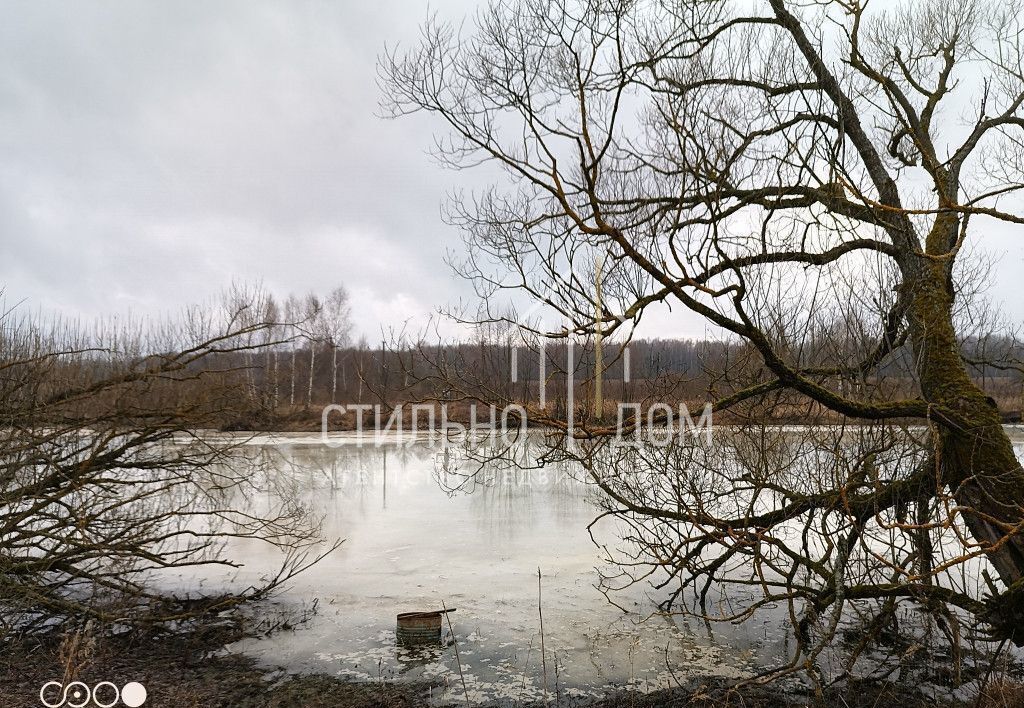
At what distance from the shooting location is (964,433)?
4.31m

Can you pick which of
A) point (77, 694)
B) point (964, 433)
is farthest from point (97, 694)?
point (964, 433)

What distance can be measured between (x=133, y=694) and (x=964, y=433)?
5186mm

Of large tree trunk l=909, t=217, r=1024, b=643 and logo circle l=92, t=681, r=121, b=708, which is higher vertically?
large tree trunk l=909, t=217, r=1024, b=643

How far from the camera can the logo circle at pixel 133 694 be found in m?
4.29

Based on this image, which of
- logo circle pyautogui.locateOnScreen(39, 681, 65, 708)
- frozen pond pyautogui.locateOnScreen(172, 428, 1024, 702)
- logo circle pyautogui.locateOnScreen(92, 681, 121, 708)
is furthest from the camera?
frozen pond pyautogui.locateOnScreen(172, 428, 1024, 702)

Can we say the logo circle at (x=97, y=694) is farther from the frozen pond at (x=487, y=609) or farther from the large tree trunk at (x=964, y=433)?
the large tree trunk at (x=964, y=433)

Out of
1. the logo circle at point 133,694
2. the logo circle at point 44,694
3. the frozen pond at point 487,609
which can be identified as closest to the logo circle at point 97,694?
the logo circle at point 133,694

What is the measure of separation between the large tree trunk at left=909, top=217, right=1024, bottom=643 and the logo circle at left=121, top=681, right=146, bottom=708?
16.1ft

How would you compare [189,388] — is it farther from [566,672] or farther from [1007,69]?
[1007,69]

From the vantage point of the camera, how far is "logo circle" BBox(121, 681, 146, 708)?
14.1ft

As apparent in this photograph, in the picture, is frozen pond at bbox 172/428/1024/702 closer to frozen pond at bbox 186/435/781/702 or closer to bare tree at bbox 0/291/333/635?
frozen pond at bbox 186/435/781/702

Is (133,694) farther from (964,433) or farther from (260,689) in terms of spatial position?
(964,433)

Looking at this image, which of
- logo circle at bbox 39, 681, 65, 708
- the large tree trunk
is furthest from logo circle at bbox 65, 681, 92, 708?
the large tree trunk

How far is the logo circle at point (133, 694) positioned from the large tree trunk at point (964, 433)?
491 centimetres
